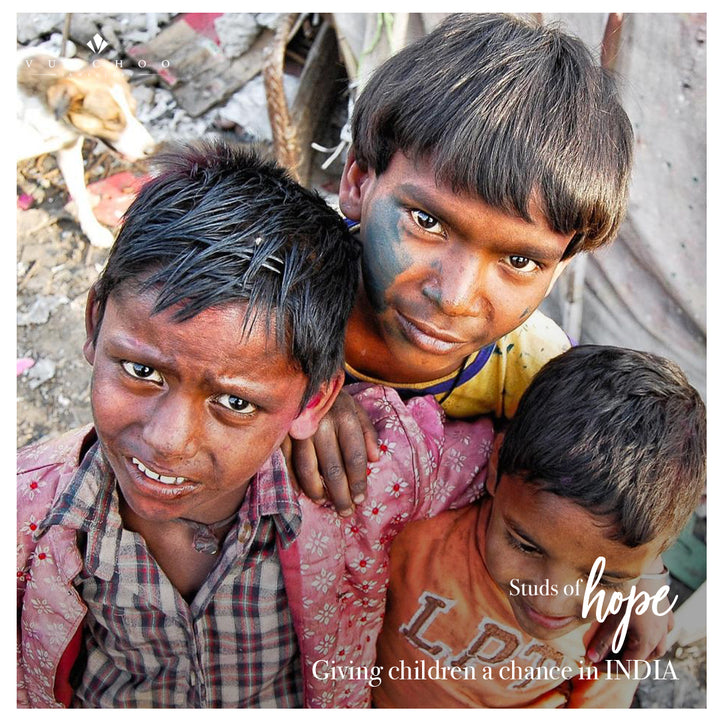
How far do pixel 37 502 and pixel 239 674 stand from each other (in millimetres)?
384

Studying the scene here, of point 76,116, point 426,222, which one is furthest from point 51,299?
point 426,222

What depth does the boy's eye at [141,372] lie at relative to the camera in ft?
2.53

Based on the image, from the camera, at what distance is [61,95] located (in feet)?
6.51

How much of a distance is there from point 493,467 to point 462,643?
28 centimetres

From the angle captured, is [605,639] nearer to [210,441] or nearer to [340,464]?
[340,464]

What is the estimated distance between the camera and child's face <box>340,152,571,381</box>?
2.85 ft

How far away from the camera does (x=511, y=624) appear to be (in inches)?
42.7

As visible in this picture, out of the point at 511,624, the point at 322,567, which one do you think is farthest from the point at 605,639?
the point at 322,567

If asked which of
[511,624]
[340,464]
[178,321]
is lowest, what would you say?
[511,624]

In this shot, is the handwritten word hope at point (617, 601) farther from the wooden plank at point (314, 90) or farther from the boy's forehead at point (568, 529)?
the wooden plank at point (314, 90)

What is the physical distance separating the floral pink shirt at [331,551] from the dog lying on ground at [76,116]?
1.30m

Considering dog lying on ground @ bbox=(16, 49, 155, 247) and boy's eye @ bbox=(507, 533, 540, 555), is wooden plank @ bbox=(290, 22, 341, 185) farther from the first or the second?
boy's eye @ bbox=(507, 533, 540, 555)

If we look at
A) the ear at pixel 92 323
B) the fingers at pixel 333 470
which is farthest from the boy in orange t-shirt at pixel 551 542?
the ear at pixel 92 323

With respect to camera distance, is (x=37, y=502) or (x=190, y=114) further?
(x=190, y=114)
